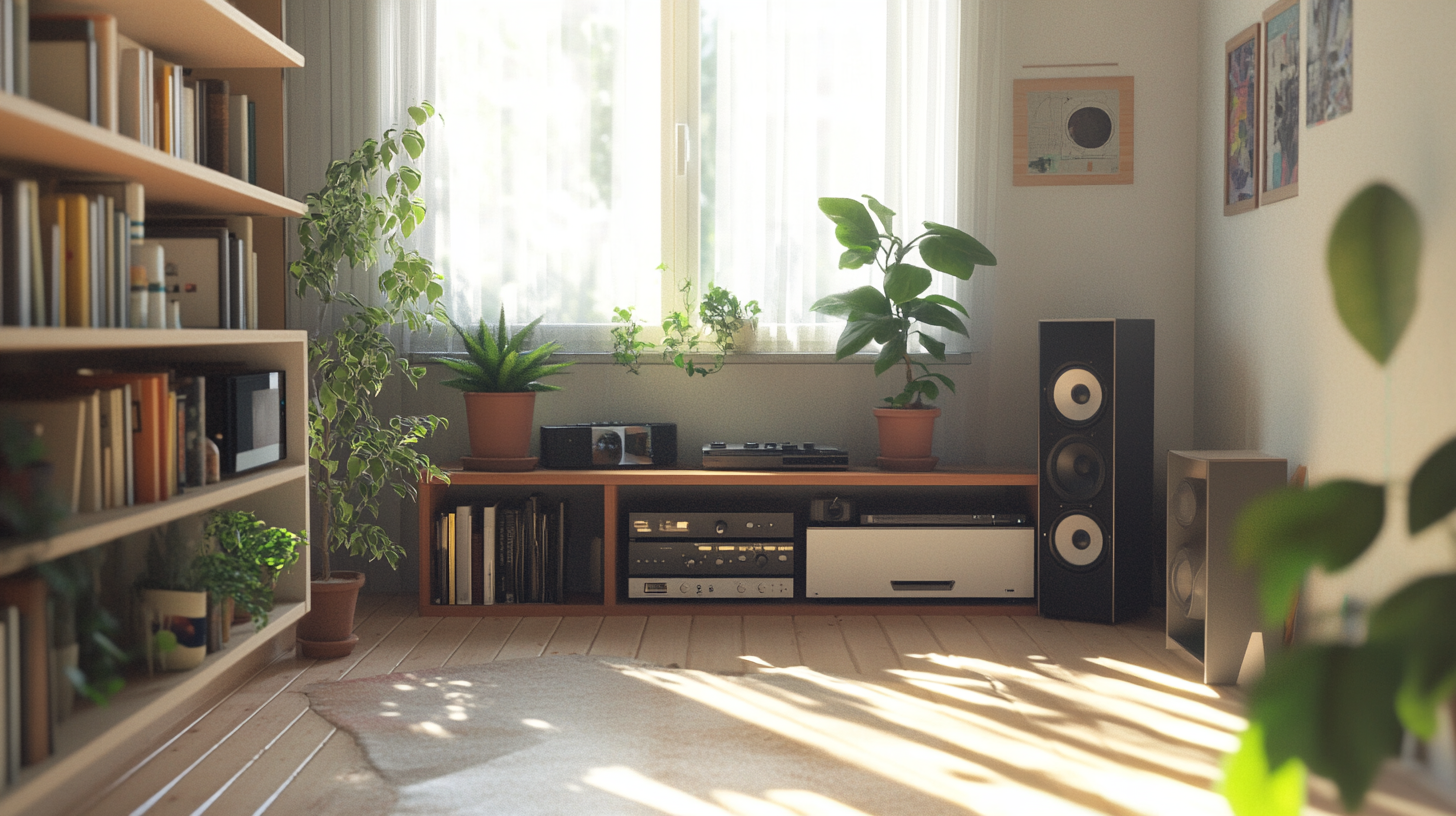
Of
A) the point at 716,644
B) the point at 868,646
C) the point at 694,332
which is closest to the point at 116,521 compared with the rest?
the point at 716,644

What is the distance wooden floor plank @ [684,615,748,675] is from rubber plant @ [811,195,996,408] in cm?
85

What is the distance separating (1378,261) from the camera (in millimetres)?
1139

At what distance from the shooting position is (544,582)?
10.7 ft

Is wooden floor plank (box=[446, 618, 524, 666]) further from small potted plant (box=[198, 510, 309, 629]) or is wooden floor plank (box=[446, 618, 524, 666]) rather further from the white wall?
the white wall

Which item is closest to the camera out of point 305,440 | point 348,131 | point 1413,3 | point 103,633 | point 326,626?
point 103,633

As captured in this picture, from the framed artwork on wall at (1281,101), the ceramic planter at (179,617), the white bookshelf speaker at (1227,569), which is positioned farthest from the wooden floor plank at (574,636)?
the framed artwork on wall at (1281,101)

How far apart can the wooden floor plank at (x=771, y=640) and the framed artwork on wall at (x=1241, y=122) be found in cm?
183

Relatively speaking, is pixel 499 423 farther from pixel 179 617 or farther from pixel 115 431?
pixel 115 431

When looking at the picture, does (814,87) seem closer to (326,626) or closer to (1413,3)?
(1413,3)

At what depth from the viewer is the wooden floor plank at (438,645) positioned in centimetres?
270

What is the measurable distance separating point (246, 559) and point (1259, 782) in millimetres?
1919

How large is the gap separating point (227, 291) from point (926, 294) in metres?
2.16

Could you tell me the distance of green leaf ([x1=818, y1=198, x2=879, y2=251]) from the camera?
3215 mm

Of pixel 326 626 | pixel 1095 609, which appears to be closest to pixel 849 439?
pixel 1095 609
